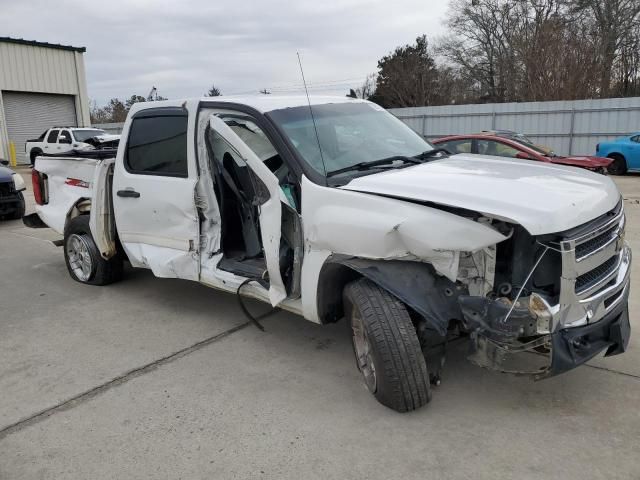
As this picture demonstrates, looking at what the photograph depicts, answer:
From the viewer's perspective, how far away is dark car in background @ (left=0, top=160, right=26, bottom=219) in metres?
10.2

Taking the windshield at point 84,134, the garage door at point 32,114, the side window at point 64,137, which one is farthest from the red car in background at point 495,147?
the garage door at point 32,114

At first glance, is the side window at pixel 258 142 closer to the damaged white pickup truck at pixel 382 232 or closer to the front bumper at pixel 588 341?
the damaged white pickup truck at pixel 382 232

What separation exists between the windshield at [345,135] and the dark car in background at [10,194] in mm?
8167

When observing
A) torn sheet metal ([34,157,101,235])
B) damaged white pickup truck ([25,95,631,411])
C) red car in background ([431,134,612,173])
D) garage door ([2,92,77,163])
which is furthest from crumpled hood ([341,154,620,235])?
garage door ([2,92,77,163])

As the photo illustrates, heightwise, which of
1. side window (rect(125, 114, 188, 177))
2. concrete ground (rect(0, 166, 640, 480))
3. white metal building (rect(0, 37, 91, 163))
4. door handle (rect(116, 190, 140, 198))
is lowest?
concrete ground (rect(0, 166, 640, 480))

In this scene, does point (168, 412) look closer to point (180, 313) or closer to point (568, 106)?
point (180, 313)

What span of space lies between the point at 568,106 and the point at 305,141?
18279 mm

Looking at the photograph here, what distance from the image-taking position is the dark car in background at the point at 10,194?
1024 centimetres

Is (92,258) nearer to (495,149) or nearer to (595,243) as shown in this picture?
(595,243)

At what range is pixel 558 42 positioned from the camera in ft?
79.0

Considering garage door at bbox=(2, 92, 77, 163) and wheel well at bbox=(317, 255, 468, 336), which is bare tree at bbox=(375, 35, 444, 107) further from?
wheel well at bbox=(317, 255, 468, 336)

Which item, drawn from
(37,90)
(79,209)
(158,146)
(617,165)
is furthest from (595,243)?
(37,90)

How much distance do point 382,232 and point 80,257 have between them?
13.8 feet

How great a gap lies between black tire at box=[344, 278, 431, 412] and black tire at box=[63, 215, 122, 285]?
3.54m
